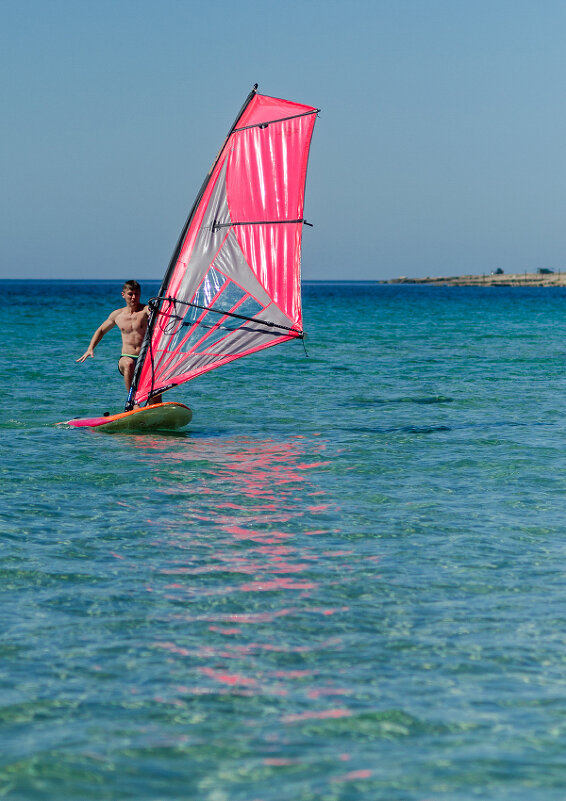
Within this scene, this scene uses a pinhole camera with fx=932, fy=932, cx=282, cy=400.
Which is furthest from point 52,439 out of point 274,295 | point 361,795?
point 361,795

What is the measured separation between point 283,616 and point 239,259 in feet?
28.6

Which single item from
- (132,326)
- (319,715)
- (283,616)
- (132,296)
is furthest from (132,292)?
(319,715)

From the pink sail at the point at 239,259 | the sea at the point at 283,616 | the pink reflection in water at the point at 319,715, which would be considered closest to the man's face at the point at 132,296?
the pink sail at the point at 239,259

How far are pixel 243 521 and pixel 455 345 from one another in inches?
1200

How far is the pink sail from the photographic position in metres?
14.0

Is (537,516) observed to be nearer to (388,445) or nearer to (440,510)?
(440,510)

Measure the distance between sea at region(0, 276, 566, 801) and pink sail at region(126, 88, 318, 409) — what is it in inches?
58.9

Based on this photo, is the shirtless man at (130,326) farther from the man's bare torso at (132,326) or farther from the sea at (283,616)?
the sea at (283,616)

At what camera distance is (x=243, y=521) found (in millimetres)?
9391

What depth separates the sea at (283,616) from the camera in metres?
4.70

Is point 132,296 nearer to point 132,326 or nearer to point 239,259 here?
point 132,326

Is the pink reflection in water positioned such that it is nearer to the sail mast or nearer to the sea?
the sea

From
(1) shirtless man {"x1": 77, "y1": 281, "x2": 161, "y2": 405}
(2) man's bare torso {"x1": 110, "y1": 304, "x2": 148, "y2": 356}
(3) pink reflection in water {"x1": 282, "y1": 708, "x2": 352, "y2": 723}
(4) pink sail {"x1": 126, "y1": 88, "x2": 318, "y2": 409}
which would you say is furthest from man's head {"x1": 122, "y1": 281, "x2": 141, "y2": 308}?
(3) pink reflection in water {"x1": 282, "y1": 708, "x2": 352, "y2": 723}

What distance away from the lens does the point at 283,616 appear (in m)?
6.66
